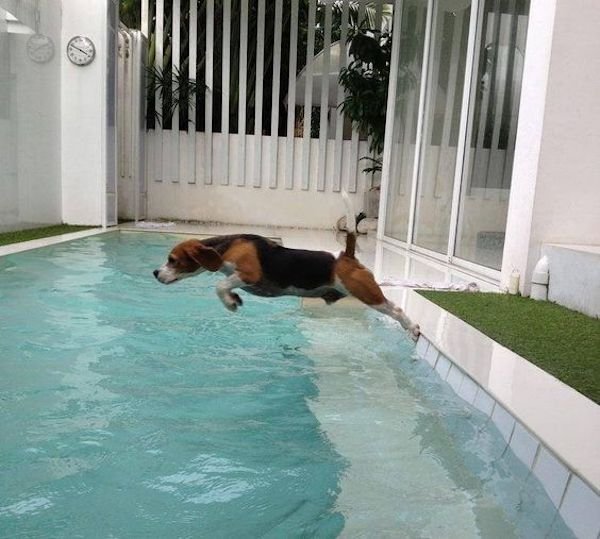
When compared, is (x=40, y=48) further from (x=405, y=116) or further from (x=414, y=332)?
(x=414, y=332)

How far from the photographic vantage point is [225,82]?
11.3 metres

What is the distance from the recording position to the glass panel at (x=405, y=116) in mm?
8523

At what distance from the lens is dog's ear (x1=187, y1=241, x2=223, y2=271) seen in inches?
100

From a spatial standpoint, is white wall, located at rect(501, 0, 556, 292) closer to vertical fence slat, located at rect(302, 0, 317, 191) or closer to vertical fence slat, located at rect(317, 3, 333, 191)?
vertical fence slat, located at rect(317, 3, 333, 191)

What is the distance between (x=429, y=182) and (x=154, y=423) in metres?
5.94

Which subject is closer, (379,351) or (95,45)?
(379,351)

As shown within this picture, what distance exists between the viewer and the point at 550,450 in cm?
170

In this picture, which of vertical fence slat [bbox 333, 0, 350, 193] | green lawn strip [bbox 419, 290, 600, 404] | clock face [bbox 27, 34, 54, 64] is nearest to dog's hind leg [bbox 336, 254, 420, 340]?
green lawn strip [bbox 419, 290, 600, 404]

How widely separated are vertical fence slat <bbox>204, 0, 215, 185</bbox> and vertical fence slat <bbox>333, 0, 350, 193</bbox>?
7.84ft

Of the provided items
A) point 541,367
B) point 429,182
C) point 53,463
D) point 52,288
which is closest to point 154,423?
point 53,463

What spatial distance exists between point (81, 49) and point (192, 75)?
108 inches

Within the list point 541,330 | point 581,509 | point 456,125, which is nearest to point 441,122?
point 456,125

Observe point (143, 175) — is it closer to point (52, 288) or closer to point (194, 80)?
point (194, 80)

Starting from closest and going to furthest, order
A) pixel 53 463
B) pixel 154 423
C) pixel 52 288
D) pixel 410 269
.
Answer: pixel 53 463 < pixel 154 423 < pixel 52 288 < pixel 410 269
